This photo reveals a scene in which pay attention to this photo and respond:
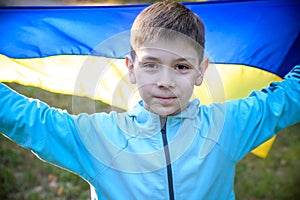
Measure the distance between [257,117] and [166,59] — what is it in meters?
0.55

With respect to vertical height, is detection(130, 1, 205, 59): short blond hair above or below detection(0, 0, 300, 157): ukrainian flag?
above

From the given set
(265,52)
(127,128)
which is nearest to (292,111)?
(265,52)

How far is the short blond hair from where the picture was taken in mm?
2104

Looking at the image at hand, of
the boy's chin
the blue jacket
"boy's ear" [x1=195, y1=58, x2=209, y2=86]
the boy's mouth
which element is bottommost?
the blue jacket

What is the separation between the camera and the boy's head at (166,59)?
2.04 meters

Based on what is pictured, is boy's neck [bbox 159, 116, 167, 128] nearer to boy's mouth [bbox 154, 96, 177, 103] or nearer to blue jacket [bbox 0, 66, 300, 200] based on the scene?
blue jacket [bbox 0, 66, 300, 200]

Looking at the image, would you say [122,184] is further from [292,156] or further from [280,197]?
[292,156]

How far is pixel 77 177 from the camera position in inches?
169

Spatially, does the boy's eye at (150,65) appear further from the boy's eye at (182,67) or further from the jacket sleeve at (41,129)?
the jacket sleeve at (41,129)

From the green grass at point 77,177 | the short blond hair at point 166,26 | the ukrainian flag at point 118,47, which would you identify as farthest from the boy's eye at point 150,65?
the green grass at point 77,177

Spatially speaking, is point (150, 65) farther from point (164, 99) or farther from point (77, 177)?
point (77, 177)

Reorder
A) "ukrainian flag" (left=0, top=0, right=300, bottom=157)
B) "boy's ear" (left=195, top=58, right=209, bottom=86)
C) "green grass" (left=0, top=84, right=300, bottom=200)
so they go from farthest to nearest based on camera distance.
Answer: "green grass" (left=0, top=84, right=300, bottom=200), "ukrainian flag" (left=0, top=0, right=300, bottom=157), "boy's ear" (left=195, top=58, right=209, bottom=86)

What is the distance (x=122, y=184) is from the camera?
2.12 metres

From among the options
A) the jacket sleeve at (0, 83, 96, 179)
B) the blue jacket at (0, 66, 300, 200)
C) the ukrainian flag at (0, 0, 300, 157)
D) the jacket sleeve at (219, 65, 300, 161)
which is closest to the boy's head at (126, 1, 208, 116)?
the blue jacket at (0, 66, 300, 200)
